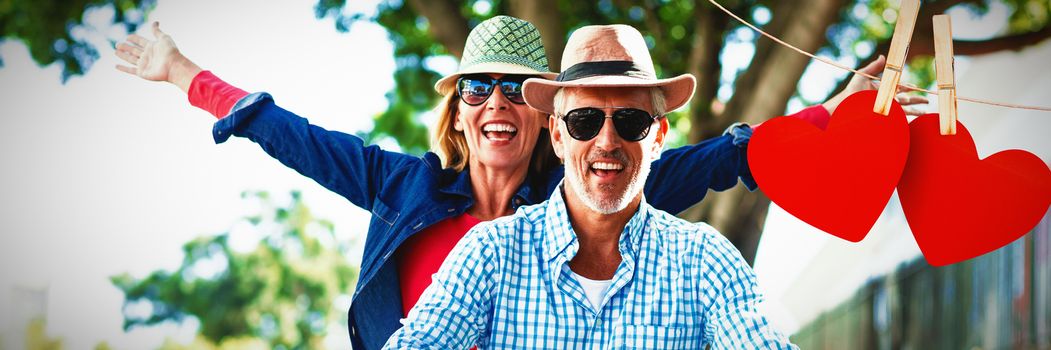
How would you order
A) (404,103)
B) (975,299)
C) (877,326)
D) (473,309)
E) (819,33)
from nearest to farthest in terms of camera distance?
1. (473,309)
2. (819,33)
3. (404,103)
4. (975,299)
5. (877,326)

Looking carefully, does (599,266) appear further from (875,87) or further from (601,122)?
(875,87)

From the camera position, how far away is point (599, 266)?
8.00 ft

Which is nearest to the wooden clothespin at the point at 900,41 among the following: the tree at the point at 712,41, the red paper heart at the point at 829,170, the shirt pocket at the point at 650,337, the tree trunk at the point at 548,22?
the red paper heart at the point at 829,170

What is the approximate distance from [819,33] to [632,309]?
3.60m

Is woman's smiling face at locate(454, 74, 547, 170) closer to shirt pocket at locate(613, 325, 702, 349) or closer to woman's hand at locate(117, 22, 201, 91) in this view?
woman's hand at locate(117, 22, 201, 91)

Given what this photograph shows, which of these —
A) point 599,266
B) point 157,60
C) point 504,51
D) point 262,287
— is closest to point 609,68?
point 599,266

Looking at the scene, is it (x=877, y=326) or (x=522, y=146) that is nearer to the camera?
(x=522, y=146)

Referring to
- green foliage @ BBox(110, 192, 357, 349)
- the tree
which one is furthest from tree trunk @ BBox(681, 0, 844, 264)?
green foliage @ BBox(110, 192, 357, 349)

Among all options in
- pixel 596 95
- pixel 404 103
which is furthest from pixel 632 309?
pixel 404 103

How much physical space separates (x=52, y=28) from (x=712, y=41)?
14.0ft

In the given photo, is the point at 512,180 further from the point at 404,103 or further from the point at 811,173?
the point at 404,103

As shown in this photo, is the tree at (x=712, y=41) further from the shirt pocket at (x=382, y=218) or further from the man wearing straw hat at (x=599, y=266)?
the man wearing straw hat at (x=599, y=266)

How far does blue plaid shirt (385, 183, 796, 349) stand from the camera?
2250 millimetres

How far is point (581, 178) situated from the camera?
240 cm
